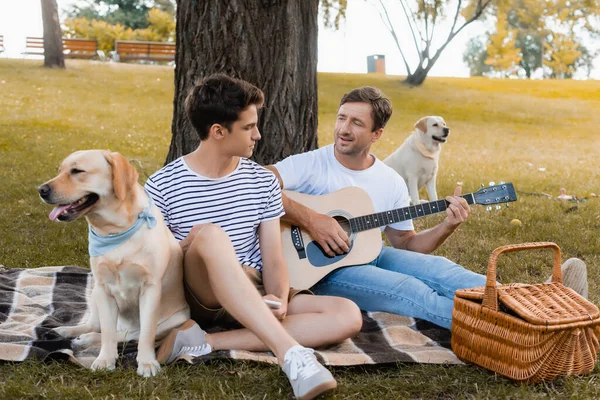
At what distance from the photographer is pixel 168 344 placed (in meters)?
3.10

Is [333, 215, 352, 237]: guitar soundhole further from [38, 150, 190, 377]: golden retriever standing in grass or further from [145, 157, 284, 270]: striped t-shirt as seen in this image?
[38, 150, 190, 377]: golden retriever standing in grass

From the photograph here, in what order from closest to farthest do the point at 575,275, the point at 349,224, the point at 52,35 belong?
the point at 575,275 < the point at 349,224 < the point at 52,35

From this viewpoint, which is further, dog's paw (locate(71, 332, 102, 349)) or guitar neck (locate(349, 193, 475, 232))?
guitar neck (locate(349, 193, 475, 232))

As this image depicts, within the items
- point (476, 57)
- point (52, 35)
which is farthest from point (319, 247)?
point (476, 57)

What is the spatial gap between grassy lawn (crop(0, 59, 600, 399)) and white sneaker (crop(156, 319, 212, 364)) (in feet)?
0.27

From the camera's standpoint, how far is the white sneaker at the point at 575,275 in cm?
363

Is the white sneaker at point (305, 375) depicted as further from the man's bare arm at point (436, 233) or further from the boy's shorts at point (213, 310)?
the man's bare arm at point (436, 233)

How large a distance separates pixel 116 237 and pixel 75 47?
24380 millimetres

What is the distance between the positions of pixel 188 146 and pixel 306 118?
89 cm

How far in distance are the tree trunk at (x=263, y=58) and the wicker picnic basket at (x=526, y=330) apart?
219 cm

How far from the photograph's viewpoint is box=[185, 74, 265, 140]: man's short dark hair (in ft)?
10.8

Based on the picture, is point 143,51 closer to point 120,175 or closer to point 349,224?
point 349,224

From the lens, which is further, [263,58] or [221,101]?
[263,58]

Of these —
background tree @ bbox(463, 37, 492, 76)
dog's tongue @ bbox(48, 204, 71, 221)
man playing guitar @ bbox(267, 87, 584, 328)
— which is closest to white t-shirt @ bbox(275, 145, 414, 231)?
man playing guitar @ bbox(267, 87, 584, 328)
